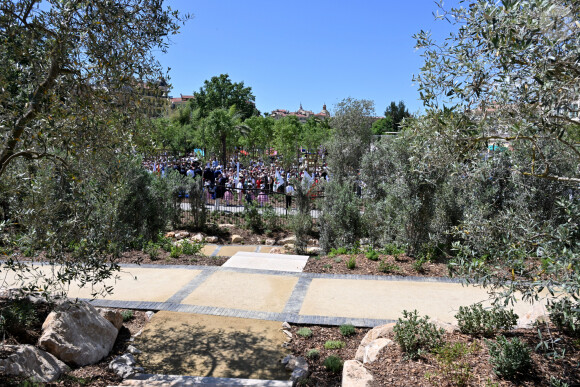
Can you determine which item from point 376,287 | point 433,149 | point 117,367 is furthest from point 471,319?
point 117,367

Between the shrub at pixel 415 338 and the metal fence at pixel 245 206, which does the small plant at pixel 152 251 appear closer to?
the metal fence at pixel 245 206

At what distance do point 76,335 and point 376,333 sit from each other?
143 inches

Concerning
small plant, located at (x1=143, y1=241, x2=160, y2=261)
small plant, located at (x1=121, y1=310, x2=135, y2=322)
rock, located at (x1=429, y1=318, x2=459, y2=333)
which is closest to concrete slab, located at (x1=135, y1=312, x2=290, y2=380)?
small plant, located at (x1=121, y1=310, x2=135, y2=322)

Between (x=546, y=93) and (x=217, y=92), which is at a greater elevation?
(x=217, y=92)

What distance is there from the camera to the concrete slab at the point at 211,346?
5.03 m

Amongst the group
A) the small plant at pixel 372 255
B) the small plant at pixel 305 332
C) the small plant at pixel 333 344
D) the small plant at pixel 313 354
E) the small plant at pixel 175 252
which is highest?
the small plant at pixel 372 255

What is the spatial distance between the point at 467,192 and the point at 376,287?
3.78 meters

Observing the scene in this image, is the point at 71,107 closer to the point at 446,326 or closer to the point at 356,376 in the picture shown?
the point at 356,376

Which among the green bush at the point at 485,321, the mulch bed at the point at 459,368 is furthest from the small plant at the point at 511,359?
the green bush at the point at 485,321

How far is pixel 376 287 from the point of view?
24.8 feet

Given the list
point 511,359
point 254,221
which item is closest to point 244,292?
point 511,359

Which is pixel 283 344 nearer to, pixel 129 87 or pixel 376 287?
pixel 376 287

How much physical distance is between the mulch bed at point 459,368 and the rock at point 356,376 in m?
0.12

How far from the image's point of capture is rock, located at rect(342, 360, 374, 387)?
4.04 m
